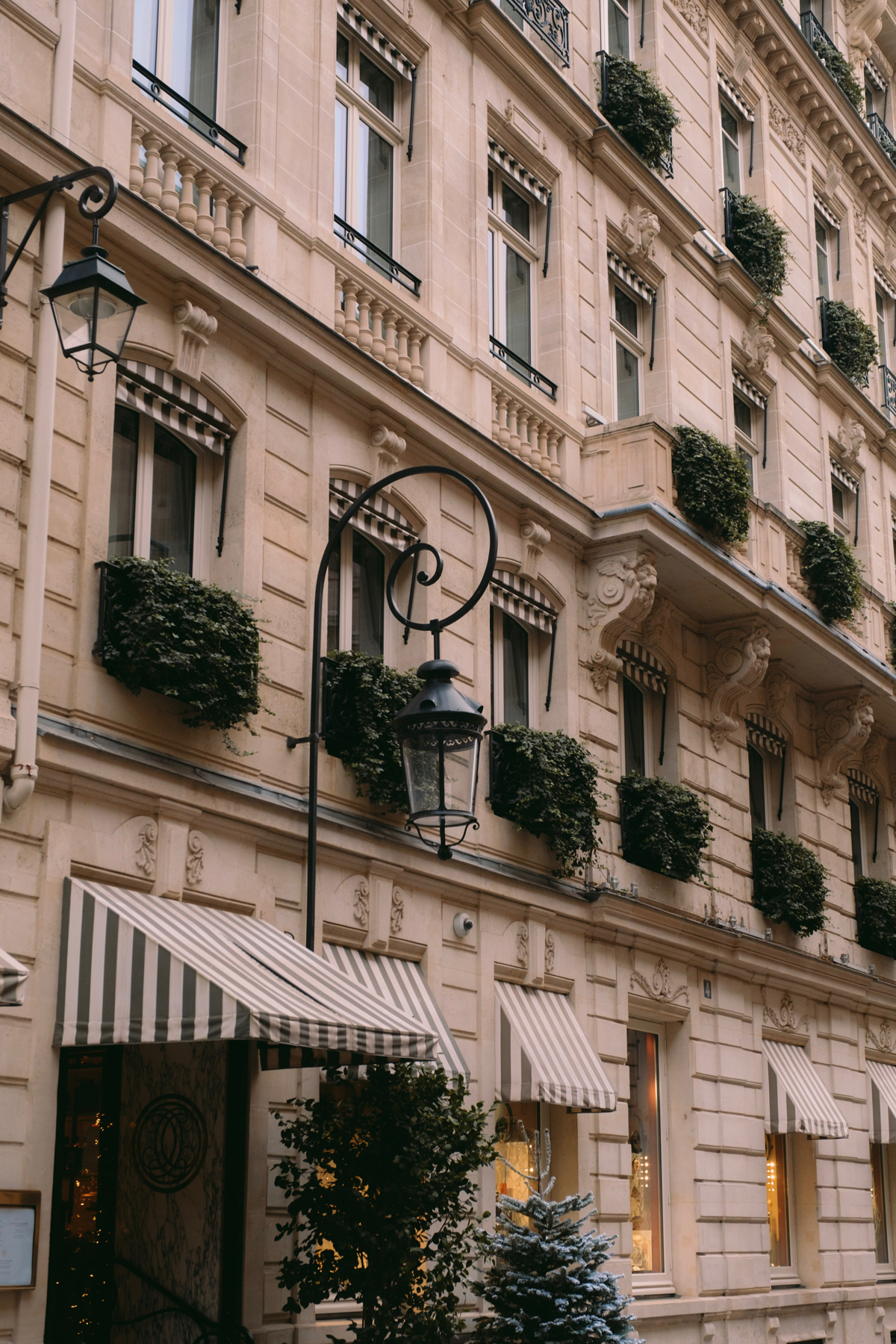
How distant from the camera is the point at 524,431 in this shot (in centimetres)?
1645

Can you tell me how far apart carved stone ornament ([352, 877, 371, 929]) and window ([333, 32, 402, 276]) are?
573cm

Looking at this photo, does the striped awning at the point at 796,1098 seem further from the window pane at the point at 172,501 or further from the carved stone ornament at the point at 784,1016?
the window pane at the point at 172,501

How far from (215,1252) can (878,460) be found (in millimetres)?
19113

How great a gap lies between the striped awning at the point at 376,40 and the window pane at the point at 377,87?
13 centimetres

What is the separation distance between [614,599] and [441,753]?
20.5ft

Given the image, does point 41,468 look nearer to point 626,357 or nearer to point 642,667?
point 642,667

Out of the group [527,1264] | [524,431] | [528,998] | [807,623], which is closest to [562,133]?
[524,431]

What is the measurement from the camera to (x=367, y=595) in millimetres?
14258

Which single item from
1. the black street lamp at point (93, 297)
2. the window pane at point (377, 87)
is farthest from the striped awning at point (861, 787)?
the black street lamp at point (93, 297)

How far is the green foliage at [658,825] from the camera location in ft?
55.1

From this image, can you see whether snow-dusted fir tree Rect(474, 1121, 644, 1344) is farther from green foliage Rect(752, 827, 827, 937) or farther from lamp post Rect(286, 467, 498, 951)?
green foliage Rect(752, 827, 827, 937)

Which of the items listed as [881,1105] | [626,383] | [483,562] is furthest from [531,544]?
[881,1105]

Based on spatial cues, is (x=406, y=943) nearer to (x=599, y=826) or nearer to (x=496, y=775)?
(x=496, y=775)

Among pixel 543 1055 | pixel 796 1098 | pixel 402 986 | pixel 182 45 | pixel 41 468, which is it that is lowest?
pixel 796 1098
